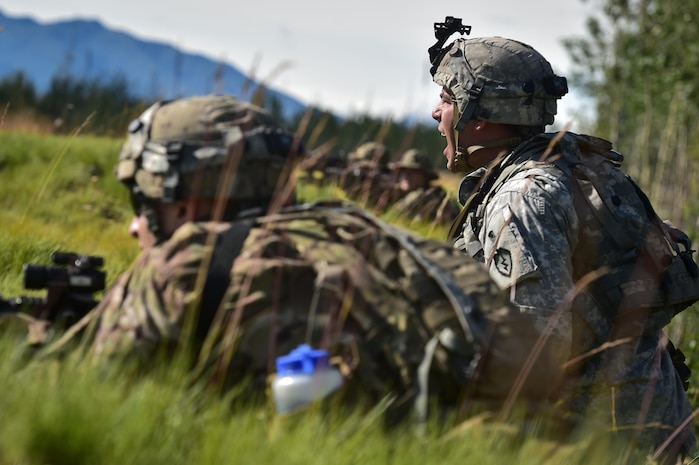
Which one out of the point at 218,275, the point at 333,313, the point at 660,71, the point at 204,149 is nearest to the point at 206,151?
the point at 204,149

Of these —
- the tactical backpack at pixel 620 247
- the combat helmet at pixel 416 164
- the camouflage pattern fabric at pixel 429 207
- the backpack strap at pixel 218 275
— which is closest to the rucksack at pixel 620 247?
the tactical backpack at pixel 620 247

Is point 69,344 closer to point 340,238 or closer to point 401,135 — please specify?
point 340,238

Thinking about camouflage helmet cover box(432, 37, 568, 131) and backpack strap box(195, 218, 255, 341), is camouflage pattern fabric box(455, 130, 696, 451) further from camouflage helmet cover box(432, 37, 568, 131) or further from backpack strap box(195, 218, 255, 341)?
backpack strap box(195, 218, 255, 341)

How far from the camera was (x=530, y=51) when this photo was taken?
533cm

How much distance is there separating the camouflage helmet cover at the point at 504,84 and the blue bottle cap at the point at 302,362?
110 inches

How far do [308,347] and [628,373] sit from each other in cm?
238

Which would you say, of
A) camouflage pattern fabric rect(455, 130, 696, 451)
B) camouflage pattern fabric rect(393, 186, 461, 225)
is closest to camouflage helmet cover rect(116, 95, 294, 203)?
camouflage pattern fabric rect(455, 130, 696, 451)

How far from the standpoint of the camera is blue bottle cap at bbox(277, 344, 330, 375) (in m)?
2.69

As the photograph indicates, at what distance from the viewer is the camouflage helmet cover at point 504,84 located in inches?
204

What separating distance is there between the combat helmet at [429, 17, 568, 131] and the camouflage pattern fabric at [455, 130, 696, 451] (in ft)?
1.65

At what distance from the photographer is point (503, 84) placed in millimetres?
5184

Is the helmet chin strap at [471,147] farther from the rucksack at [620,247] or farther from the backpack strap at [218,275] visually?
the backpack strap at [218,275]

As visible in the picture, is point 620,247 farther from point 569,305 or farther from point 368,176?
point 368,176

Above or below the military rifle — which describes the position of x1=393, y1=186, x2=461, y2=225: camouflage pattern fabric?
above
